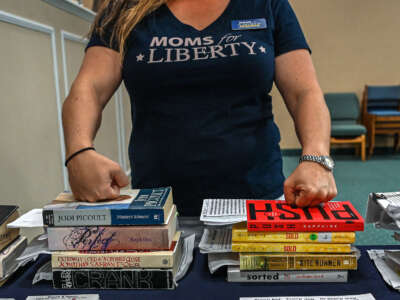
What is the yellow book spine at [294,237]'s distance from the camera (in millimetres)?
656

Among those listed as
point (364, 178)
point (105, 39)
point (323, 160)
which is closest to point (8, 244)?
point (105, 39)

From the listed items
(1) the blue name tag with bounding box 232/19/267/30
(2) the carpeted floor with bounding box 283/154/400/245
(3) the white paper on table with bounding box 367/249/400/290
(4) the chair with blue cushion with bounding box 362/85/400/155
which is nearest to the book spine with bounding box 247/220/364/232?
(3) the white paper on table with bounding box 367/249/400/290

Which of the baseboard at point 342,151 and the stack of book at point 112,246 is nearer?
the stack of book at point 112,246

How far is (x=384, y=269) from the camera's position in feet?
2.31

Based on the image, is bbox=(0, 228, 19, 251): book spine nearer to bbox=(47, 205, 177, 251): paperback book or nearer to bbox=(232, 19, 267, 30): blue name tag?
bbox=(47, 205, 177, 251): paperback book

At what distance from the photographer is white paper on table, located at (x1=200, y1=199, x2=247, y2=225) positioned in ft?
2.21

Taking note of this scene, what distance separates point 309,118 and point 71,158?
0.52 m

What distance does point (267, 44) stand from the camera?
3.06 feet

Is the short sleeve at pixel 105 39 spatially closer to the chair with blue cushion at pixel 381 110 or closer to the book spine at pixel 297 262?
the book spine at pixel 297 262

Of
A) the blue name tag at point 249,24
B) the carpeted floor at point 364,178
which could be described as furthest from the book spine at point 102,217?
the carpeted floor at point 364,178

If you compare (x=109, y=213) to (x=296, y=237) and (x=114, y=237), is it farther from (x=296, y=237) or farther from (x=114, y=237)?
(x=296, y=237)

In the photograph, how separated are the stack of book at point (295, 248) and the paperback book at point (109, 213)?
0.14 meters

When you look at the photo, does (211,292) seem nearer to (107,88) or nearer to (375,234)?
(107,88)

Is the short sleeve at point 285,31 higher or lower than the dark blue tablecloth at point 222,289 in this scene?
higher
